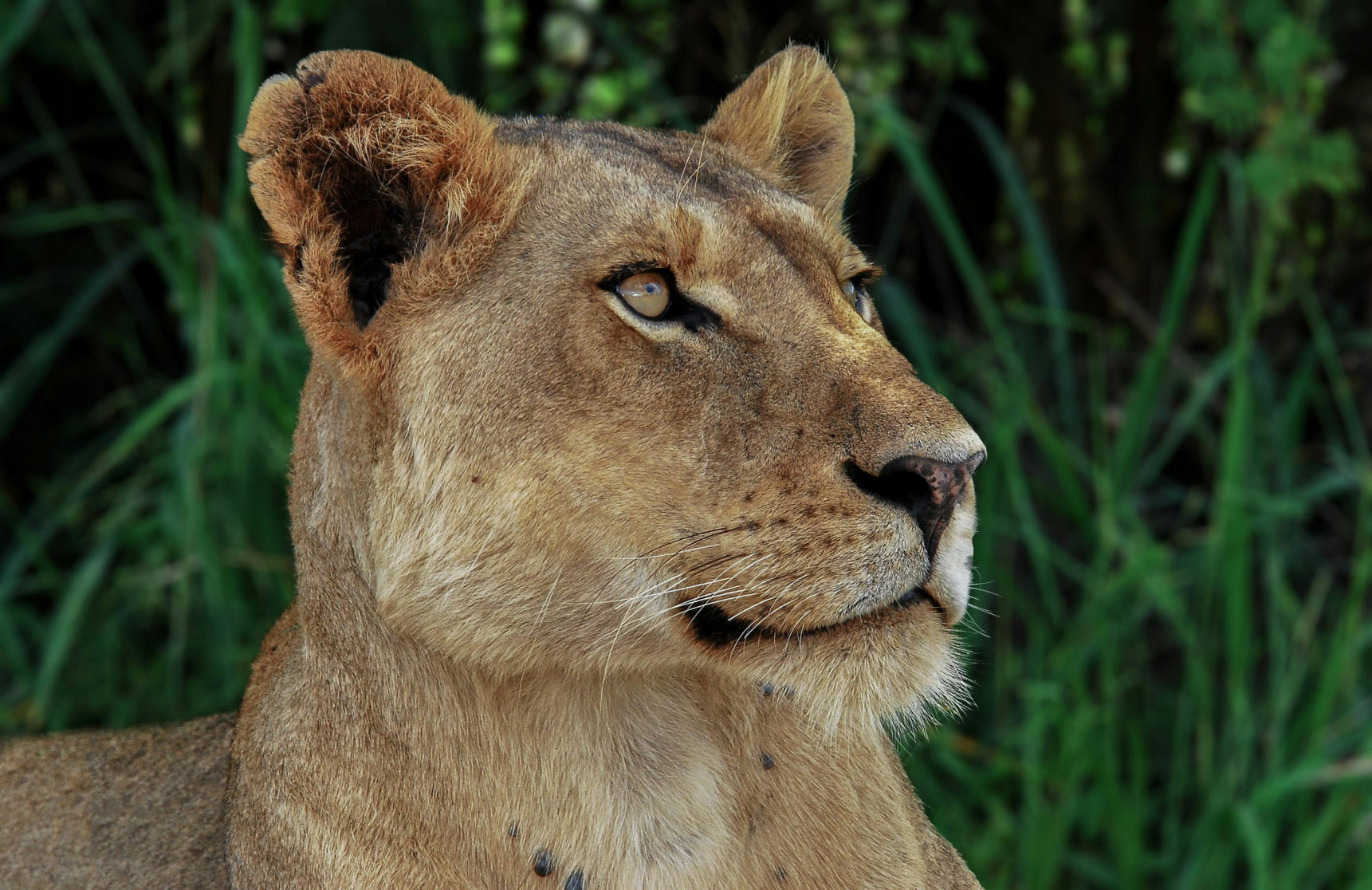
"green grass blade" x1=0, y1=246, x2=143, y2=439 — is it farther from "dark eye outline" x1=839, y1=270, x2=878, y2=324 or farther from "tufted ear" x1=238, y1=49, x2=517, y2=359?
"dark eye outline" x1=839, y1=270, x2=878, y2=324

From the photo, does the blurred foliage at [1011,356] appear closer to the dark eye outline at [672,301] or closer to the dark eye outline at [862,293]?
the dark eye outline at [862,293]

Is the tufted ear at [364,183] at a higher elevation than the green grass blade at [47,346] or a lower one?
higher

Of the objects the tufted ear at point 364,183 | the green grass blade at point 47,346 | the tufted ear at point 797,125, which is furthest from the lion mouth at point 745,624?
the green grass blade at point 47,346

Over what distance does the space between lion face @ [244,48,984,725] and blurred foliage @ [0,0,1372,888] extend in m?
1.37

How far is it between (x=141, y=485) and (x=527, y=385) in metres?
2.24

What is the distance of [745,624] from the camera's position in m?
1.52

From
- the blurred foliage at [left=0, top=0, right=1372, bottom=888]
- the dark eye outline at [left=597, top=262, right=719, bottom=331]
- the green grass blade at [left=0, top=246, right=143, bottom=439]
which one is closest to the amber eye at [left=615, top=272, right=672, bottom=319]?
the dark eye outline at [left=597, top=262, right=719, bottom=331]

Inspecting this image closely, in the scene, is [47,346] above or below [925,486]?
below

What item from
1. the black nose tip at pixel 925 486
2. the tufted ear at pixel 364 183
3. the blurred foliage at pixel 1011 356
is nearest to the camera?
the black nose tip at pixel 925 486

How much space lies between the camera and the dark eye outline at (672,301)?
62.7 inches

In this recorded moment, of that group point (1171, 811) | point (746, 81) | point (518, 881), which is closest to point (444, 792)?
point (518, 881)

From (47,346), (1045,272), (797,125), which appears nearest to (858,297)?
(797,125)

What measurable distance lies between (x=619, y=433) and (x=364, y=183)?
405 millimetres

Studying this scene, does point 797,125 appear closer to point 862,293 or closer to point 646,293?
point 862,293
